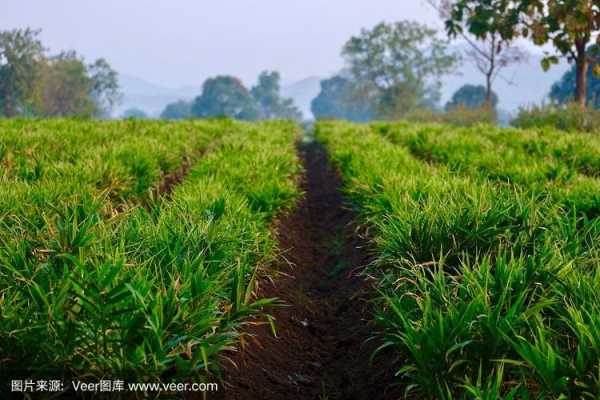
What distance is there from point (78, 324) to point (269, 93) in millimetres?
87983

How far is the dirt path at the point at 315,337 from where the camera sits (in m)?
3.11

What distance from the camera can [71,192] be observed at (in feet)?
16.3

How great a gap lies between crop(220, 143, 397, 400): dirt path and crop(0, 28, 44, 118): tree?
161 ft

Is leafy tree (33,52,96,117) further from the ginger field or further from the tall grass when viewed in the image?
the ginger field

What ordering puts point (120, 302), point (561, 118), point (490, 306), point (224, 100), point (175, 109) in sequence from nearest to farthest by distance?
1. point (120, 302)
2. point (490, 306)
3. point (561, 118)
4. point (224, 100)
5. point (175, 109)

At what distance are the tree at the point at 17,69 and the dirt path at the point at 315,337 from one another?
1929 inches

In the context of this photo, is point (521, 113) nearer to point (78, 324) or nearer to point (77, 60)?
point (78, 324)

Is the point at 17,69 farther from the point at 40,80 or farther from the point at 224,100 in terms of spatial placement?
the point at 224,100

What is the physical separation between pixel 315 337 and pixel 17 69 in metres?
56.3

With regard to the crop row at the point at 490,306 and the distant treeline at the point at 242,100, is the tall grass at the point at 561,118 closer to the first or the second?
the crop row at the point at 490,306

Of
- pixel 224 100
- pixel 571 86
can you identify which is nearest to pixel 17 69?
pixel 224 100

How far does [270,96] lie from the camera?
88.9 meters

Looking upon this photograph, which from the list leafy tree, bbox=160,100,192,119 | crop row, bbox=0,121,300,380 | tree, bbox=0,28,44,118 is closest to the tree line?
tree, bbox=0,28,44,118

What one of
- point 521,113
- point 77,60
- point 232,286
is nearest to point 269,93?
point 77,60
